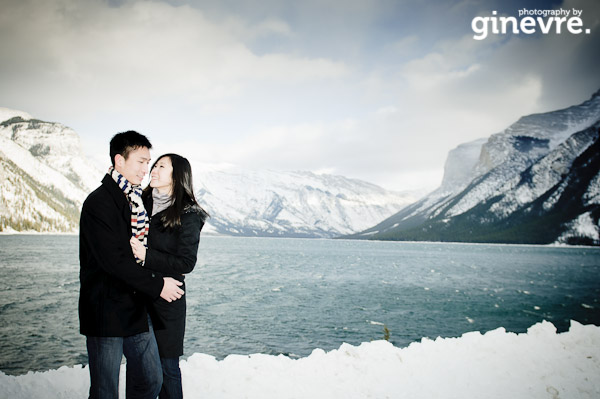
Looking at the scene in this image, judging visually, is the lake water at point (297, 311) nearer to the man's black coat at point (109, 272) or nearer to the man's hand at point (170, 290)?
the man's hand at point (170, 290)

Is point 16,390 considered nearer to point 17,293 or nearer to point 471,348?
point 471,348

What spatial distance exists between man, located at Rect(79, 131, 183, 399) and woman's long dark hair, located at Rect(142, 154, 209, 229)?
1.13 ft

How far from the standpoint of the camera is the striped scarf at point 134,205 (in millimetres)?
4309

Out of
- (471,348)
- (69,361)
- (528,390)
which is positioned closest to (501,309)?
(471,348)

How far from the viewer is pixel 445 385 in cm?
885

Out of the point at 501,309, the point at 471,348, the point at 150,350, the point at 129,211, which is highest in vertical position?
the point at 129,211

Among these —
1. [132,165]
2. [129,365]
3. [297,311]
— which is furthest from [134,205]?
[297,311]

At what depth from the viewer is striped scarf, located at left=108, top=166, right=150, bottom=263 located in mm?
4309

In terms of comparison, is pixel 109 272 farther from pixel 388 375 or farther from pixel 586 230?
pixel 586 230

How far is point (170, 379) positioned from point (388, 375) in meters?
6.04

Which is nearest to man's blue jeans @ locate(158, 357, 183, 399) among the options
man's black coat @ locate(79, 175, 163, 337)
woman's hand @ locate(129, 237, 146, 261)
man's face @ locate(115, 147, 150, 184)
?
man's black coat @ locate(79, 175, 163, 337)

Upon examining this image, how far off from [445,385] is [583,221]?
777 feet

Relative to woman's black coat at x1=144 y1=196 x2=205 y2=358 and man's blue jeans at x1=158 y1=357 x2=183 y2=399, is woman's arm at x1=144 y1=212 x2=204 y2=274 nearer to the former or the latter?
woman's black coat at x1=144 y1=196 x2=205 y2=358

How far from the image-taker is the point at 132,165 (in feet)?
14.7
